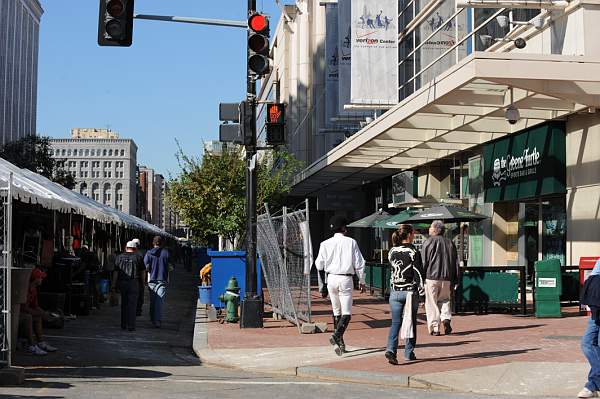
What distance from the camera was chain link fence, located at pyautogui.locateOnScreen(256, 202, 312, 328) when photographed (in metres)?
14.7

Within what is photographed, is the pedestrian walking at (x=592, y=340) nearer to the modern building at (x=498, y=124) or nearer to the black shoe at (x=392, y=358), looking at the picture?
the black shoe at (x=392, y=358)

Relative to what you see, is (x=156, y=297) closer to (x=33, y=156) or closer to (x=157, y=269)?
(x=157, y=269)

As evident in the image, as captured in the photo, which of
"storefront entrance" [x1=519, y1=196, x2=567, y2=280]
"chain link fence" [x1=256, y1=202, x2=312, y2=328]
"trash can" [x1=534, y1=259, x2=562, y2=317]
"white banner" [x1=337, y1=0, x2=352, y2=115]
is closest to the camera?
"chain link fence" [x1=256, y1=202, x2=312, y2=328]

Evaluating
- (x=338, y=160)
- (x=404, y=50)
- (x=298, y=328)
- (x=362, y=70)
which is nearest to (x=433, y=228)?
(x=298, y=328)

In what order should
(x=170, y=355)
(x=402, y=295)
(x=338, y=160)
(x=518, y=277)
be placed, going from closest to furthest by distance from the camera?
(x=402, y=295) < (x=170, y=355) < (x=518, y=277) < (x=338, y=160)

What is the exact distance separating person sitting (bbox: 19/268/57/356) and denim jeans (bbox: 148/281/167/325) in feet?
13.9

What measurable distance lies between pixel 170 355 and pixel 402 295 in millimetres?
4236

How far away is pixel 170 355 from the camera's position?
13188 mm

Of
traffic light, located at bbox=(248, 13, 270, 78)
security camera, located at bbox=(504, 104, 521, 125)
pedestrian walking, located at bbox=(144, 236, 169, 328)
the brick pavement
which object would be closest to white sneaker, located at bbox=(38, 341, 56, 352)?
the brick pavement

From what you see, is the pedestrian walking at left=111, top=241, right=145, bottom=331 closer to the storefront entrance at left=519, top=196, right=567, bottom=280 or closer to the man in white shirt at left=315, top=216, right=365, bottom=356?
the man in white shirt at left=315, top=216, right=365, bottom=356

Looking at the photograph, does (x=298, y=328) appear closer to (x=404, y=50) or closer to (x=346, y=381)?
(x=346, y=381)

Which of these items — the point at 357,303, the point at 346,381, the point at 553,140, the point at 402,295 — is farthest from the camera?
the point at 357,303

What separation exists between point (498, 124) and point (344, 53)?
1069 centimetres

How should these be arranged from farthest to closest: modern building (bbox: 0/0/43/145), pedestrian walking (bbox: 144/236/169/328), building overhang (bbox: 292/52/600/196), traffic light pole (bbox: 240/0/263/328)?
modern building (bbox: 0/0/43/145), pedestrian walking (bbox: 144/236/169/328), traffic light pole (bbox: 240/0/263/328), building overhang (bbox: 292/52/600/196)
